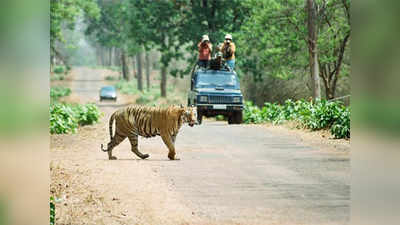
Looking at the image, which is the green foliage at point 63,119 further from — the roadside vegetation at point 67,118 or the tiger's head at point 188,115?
the tiger's head at point 188,115

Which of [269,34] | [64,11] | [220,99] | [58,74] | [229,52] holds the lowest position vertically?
[220,99]

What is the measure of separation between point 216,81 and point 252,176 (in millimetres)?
5905

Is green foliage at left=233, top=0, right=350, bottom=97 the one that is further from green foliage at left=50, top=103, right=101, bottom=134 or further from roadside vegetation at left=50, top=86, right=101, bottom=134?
green foliage at left=50, top=103, right=101, bottom=134

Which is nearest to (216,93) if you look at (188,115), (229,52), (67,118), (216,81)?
(216,81)

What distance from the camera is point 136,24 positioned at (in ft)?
85.3

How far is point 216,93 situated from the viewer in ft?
41.8

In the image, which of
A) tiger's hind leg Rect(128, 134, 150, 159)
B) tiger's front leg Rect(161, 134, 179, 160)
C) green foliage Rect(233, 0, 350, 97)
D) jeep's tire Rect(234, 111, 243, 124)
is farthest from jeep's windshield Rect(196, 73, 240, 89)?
green foliage Rect(233, 0, 350, 97)

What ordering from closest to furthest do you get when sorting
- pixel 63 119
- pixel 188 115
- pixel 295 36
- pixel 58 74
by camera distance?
pixel 188 115
pixel 63 119
pixel 295 36
pixel 58 74

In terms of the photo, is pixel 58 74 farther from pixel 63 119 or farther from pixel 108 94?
pixel 63 119

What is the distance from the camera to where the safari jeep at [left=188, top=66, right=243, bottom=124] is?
12430mm

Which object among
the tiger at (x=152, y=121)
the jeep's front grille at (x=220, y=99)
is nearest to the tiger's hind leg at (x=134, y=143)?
the tiger at (x=152, y=121)

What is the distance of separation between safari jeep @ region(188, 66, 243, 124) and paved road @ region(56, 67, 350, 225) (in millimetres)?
837
